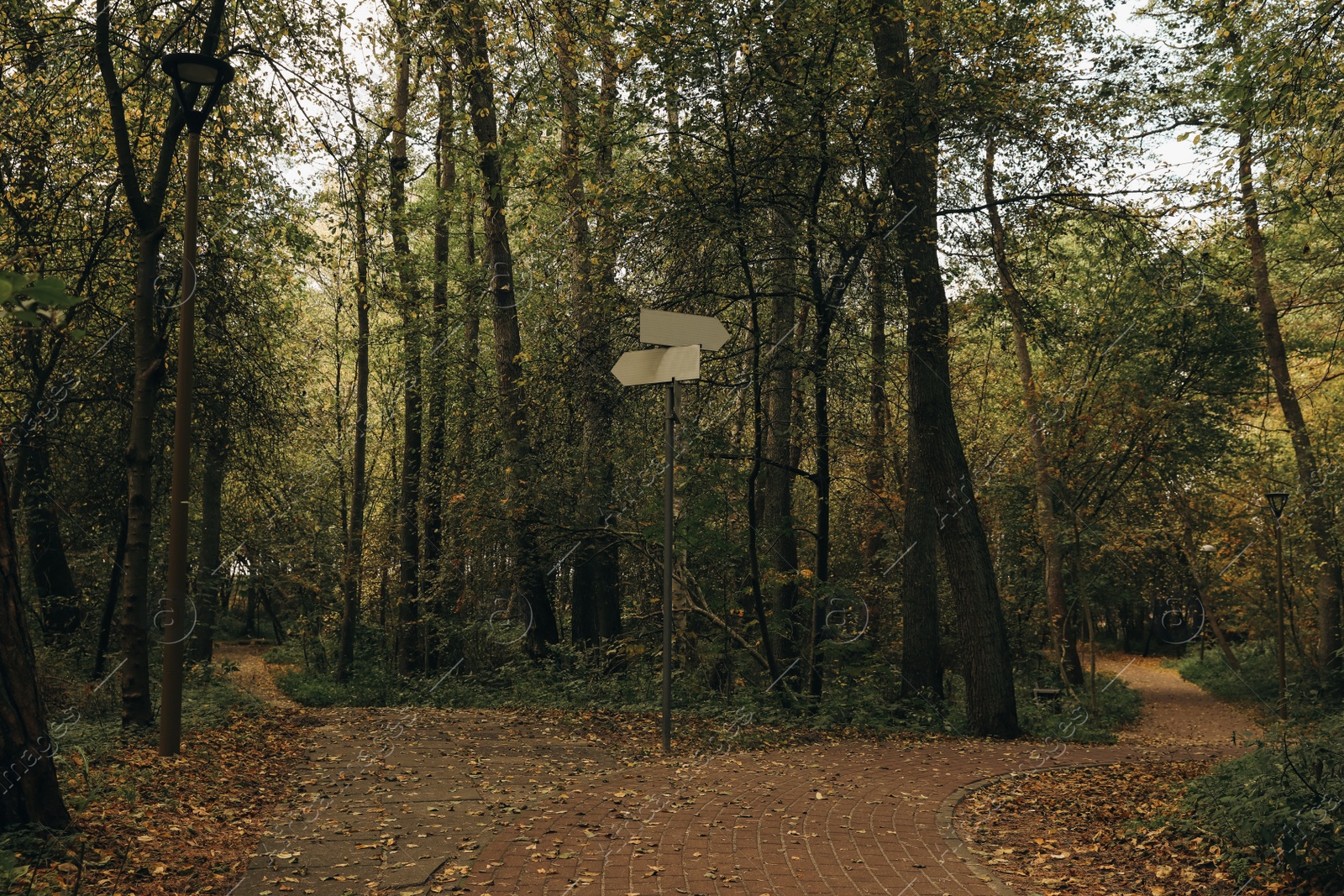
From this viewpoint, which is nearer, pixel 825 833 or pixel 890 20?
pixel 825 833

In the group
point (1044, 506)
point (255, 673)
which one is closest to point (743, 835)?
point (1044, 506)

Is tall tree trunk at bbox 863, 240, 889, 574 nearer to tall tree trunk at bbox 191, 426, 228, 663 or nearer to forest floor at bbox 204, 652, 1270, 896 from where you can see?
forest floor at bbox 204, 652, 1270, 896

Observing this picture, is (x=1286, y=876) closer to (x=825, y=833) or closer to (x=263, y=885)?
(x=825, y=833)

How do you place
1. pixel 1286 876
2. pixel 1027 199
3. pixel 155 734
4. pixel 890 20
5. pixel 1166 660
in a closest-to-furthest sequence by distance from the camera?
1. pixel 1286 876
2. pixel 155 734
3. pixel 890 20
4. pixel 1027 199
5. pixel 1166 660

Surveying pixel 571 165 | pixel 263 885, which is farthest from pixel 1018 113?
pixel 263 885

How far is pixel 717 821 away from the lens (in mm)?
6172

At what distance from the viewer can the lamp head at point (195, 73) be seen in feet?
26.4

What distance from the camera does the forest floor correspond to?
509 centimetres

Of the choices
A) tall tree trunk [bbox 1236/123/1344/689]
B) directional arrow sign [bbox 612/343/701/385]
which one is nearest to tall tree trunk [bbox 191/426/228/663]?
directional arrow sign [bbox 612/343/701/385]

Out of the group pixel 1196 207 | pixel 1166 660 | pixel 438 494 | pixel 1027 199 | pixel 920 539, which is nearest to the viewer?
pixel 1196 207

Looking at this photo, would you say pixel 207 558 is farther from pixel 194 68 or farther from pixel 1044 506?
pixel 1044 506

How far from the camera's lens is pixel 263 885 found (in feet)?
16.2

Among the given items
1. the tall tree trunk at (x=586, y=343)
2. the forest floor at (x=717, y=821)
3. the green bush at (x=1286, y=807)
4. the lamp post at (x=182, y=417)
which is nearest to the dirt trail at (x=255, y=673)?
the tall tree trunk at (x=586, y=343)

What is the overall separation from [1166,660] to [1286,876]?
144ft
